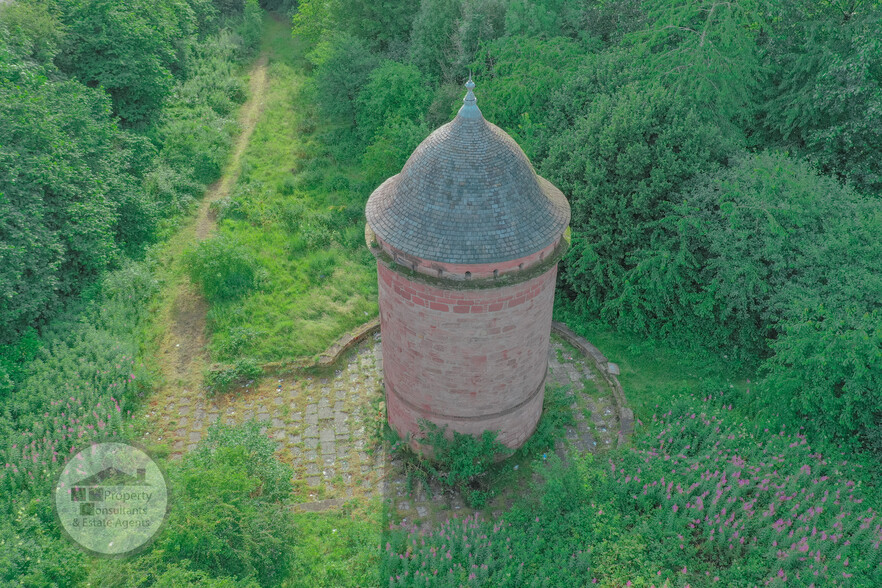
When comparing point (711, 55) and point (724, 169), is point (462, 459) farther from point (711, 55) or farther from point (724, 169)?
point (711, 55)

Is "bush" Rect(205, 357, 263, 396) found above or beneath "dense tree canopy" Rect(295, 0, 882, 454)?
beneath

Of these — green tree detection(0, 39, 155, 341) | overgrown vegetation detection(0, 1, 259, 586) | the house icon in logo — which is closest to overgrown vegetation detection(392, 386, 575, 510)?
the house icon in logo

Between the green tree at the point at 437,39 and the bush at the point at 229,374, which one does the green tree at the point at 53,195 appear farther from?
the green tree at the point at 437,39

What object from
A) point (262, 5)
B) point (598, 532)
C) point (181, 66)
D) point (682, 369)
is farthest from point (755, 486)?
point (262, 5)

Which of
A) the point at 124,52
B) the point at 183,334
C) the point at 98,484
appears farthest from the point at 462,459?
the point at 124,52

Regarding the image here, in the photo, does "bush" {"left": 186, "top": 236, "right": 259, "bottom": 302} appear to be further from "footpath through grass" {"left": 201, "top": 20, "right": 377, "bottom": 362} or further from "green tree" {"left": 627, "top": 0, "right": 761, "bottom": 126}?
"green tree" {"left": 627, "top": 0, "right": 761, "bottom": 126}

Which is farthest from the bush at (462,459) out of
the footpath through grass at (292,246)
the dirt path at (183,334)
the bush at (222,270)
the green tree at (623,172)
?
the bush at (222,270)

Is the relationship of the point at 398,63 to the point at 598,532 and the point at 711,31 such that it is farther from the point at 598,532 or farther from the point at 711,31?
the point at 598,532
